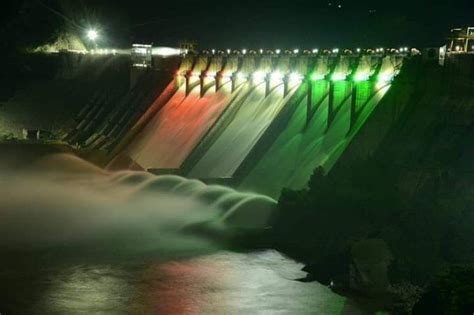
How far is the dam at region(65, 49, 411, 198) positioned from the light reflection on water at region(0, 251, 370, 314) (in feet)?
26.5

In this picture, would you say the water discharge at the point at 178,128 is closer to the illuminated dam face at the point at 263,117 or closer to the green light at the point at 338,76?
the illuminated dam face at the point at 263,117

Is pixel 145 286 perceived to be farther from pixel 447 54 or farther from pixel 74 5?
pixel 74 5

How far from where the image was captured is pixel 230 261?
98.2ft

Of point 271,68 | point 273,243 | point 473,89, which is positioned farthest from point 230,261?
point 271,68

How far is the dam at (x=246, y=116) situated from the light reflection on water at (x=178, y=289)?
807 cm

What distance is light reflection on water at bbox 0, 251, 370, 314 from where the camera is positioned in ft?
79.3

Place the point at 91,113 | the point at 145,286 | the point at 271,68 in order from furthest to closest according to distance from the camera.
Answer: the point at 91,113 < the point at 271,68 < the point at 145,286

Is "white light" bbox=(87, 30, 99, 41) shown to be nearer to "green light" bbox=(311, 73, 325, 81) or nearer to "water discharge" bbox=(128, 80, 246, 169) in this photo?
"water discharge" bbox=(128, 80, 246, 169)

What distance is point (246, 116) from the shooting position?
152 ft

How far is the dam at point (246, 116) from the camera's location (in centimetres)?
3741

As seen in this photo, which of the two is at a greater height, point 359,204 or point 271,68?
point 271,68

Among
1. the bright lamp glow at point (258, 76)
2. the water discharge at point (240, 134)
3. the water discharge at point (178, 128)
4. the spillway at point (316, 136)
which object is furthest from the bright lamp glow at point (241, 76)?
the spillway at point (316, 136)

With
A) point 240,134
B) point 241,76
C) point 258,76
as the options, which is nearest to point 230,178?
point 240,134

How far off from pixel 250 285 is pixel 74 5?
7414cm
